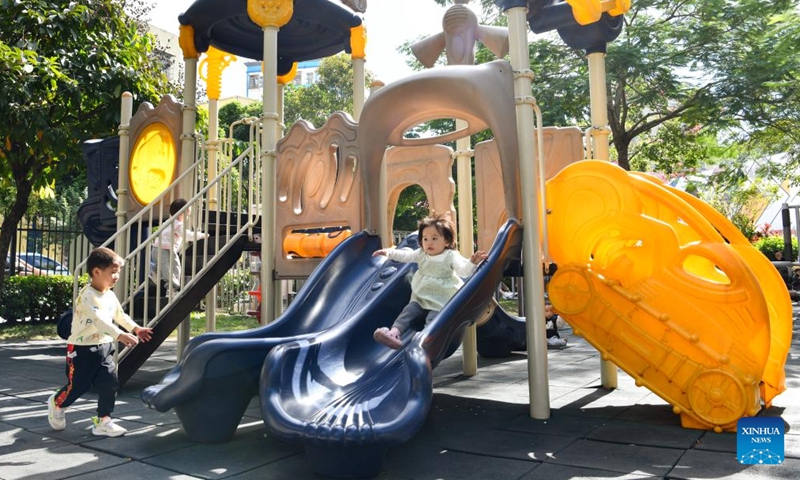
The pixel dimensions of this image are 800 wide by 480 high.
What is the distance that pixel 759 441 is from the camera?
3.54 meters

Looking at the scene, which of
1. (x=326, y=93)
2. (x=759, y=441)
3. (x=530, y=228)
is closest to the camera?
(x=759, y=441)

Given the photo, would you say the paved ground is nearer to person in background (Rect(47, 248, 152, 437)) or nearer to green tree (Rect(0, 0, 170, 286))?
person in background (Rect(47, 248, 152, 437))

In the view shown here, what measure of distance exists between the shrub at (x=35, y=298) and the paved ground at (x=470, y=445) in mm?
8301

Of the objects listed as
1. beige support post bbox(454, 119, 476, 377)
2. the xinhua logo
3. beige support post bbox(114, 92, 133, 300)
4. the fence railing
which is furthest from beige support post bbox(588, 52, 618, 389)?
beige support post bbox(114, 92, 133, 300)

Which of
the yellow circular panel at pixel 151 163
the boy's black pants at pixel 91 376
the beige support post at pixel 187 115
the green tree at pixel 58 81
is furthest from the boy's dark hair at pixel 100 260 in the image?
the green tree at pixel 58 81

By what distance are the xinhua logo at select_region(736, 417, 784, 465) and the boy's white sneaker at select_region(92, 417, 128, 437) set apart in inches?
151

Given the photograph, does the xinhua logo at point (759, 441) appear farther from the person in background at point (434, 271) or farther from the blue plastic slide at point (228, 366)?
the blue plastic slide at point (228, 366)

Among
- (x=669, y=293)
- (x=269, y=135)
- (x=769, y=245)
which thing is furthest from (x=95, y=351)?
(x=769, y=245)

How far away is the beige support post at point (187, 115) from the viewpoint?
720 cm

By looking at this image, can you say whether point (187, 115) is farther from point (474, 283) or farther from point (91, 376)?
point (474, 283)

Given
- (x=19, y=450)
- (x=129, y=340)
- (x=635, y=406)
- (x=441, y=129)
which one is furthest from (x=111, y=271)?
(x=441, y=129)

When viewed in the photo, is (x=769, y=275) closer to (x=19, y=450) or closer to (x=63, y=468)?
(x=63, y=468)

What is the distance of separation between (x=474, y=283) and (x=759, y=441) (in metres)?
1.87

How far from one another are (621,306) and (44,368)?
6742 mm
